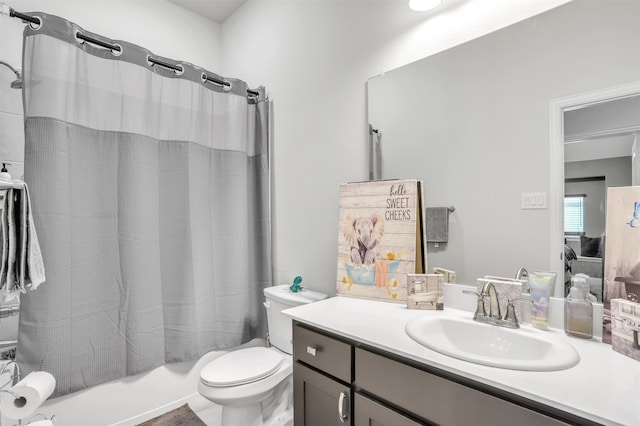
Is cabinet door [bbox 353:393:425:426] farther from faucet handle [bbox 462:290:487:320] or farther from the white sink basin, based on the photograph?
faucet handle [bbox 462:290:487:320]

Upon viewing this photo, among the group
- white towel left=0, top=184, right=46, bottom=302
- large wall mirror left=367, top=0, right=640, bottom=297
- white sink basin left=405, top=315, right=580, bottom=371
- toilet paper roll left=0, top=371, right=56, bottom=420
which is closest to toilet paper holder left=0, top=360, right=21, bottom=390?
toilet paper roll left=0, top=371, right=56, bottom=420

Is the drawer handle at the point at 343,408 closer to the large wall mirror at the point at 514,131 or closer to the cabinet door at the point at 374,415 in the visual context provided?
the cabinet door at the point at 374,415

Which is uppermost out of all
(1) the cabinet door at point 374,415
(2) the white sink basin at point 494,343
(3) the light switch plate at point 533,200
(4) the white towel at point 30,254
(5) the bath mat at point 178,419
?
(3) the light switch plate at point 533,200

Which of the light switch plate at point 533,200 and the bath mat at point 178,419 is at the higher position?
the light switch plate at point 533,200

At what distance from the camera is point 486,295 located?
3.77 feet

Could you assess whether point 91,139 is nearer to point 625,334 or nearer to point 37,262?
point 37,262

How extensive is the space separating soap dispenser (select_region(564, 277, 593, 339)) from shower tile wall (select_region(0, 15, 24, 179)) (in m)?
2.65

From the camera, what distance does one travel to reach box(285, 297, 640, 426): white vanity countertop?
2.12 feet

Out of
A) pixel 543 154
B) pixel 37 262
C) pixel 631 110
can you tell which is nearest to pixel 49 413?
pixel 37 262

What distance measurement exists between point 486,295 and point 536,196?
40 cm

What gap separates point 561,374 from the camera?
773mm

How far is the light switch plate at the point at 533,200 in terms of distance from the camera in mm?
1127

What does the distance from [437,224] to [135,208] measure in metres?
1.58

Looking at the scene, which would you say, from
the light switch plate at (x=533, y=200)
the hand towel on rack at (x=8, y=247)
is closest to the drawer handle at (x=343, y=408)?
the light switch plate at (x=533, y=200)
